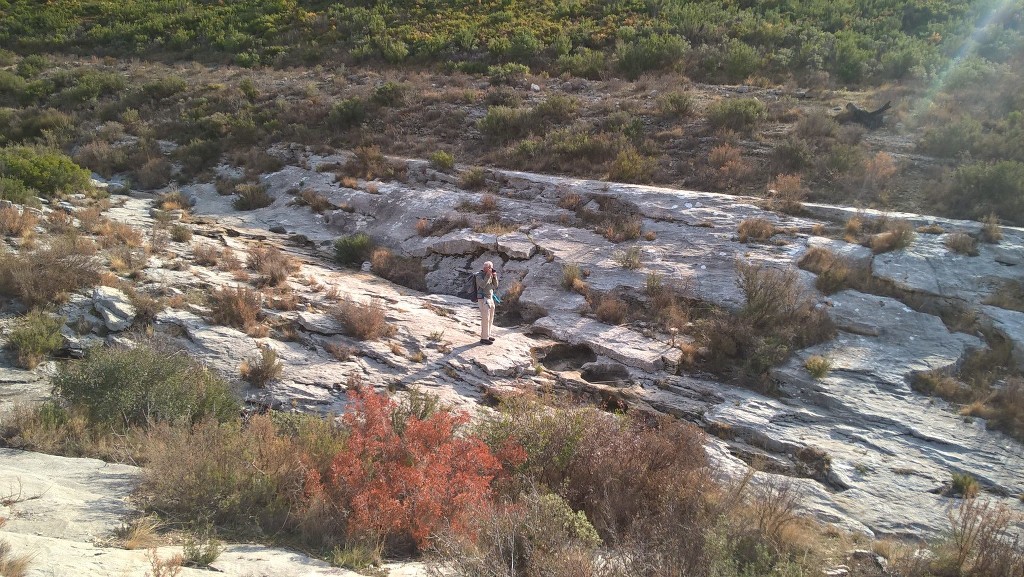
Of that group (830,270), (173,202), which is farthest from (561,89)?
(830,270)

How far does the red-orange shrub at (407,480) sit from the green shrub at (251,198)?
11943mm

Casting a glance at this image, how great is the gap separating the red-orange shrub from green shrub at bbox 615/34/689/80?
21.8 metres

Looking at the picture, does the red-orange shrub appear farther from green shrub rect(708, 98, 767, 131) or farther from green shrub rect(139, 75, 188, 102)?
green shrub rect(139, 75, 188, 102)

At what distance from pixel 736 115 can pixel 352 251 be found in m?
11.6

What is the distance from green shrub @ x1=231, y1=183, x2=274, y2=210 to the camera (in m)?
15.8

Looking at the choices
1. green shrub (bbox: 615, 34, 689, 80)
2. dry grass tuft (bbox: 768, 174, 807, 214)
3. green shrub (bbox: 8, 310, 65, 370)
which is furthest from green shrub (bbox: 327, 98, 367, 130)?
green shrub (bbox: 8, 310, 65, 370)

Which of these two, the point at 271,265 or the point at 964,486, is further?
the point at 271,265

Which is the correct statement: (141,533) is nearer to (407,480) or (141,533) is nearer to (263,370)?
(407,480)

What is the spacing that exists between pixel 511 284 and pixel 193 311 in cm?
541

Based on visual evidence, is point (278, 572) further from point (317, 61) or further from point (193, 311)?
point (317, 61)

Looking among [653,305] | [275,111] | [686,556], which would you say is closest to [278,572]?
[686,556]

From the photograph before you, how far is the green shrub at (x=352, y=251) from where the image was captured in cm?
1316

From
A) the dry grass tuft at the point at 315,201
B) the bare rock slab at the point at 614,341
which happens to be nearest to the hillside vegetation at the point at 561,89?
the dry grass tuft at the point at 315,201

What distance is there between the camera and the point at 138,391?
650cm
